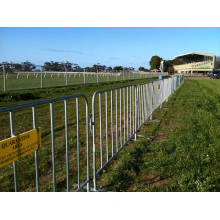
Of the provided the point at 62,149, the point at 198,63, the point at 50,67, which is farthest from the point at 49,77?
the point at 198,63

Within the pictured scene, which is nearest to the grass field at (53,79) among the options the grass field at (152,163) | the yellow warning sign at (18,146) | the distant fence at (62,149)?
the distant fence at (62,149)

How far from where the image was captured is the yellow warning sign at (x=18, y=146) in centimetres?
181

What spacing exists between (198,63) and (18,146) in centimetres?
9707

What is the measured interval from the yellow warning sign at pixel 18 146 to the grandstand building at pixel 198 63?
90.1m

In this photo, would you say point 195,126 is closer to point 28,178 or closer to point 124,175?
point 124,175

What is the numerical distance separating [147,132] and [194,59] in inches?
3874

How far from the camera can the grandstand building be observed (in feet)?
281

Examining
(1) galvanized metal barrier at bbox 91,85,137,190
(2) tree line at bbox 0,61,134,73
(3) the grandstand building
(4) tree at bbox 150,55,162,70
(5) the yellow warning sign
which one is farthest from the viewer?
(4) tree at bbox 150,55,162,70

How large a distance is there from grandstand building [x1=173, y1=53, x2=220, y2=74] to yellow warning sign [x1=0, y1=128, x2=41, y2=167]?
90052mm

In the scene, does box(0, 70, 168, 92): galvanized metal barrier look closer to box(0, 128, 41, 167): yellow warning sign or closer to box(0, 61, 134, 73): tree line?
box(0, 61, 134, 73): tree line

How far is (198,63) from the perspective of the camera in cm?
9062

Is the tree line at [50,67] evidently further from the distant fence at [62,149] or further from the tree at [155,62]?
the tree at [155,62]

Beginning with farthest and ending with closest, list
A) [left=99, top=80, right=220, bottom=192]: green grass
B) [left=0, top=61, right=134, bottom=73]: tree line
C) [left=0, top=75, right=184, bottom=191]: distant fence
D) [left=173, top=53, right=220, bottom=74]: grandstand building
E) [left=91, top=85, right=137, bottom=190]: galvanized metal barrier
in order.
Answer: [left=173, top=53, right=220, bottom=74]: grandstand building
[left=0, top=61, right=134, bottom=73]: tree line
[left=91, top=85, right=137, bottom=190]: galvanized metal barrier
[left=99, top=80, right=220, bottom=192]: green grass
[left=0, top=75, right=184, bottom=191]: distant fence

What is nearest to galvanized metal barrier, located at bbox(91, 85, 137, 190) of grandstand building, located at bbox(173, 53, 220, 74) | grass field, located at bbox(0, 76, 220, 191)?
grass field, located at bbox(0, 76, 220, 191)
